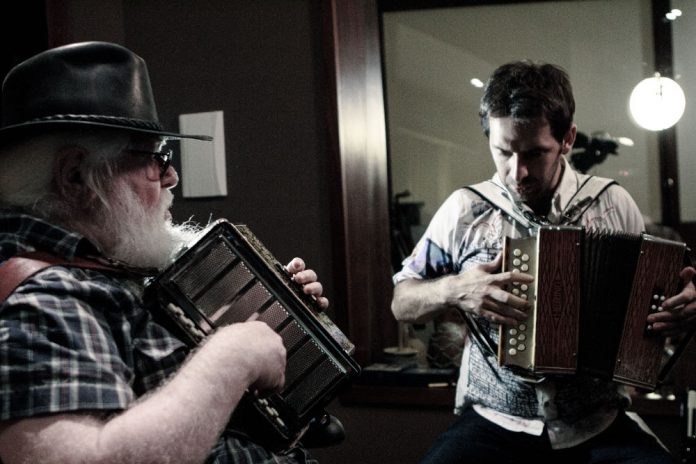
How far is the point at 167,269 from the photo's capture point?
142 centimetres

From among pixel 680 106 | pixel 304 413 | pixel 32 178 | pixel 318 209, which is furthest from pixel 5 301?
pixel 680 106

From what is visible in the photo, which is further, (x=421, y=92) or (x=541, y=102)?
(x=421, y=92)

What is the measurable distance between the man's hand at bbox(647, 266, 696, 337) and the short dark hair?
1.92ft

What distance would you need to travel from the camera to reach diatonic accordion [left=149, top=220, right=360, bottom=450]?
1435mm

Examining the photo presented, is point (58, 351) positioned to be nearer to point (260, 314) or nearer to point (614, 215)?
point (260, 314)

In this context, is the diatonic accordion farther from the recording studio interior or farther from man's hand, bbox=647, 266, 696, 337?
the recording studio interior

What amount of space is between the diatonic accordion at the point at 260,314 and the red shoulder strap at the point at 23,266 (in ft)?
0.71

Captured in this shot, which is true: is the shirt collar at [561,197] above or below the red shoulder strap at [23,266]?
above

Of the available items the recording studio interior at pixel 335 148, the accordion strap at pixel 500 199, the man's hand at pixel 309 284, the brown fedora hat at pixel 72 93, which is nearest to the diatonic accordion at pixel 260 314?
the man's hand at pixel 309 284

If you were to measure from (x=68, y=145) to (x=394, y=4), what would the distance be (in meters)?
2.46

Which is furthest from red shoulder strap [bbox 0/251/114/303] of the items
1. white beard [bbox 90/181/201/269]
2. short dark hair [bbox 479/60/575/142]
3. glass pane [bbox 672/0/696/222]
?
glass pane [bbox 672/0/696/222]

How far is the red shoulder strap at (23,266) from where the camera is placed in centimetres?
116

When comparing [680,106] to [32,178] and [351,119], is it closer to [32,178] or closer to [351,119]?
[351,119]

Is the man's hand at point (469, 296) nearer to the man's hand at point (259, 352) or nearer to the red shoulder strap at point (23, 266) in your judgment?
the man's hand at point (259, 352)
